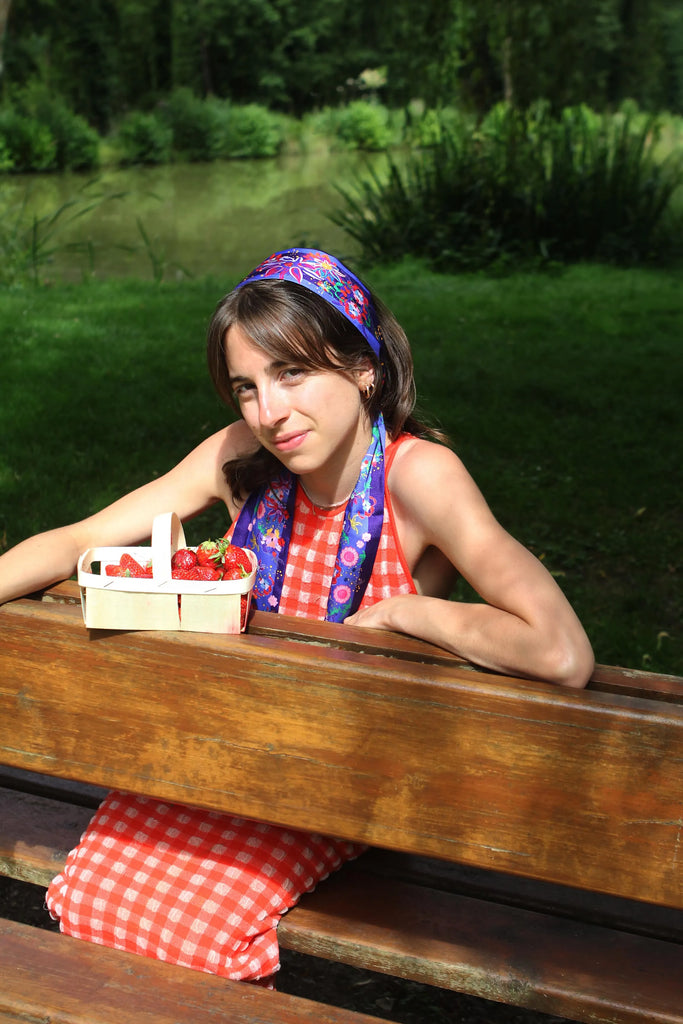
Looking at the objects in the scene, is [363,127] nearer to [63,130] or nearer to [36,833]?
[63,130]

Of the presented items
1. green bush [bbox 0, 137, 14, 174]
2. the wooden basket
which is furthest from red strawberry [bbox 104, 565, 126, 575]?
green bush [bbox 0, 137, 14, 174]

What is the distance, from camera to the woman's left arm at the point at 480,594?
1.51 metres

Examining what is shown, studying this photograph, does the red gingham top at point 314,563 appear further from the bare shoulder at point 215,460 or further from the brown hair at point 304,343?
the bare shoulder at point 215,460

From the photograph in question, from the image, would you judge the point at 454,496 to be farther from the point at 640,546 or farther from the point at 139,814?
the point at 640,546

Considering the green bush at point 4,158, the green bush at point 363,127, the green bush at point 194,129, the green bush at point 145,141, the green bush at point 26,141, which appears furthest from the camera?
the green bush at point 363,127

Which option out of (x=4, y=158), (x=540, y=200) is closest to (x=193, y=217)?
(x=540, y=200)

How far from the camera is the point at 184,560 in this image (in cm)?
165

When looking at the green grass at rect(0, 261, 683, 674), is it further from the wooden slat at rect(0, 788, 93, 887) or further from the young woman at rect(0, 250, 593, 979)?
the wooden slat at rect(0, 788, 93, 887)

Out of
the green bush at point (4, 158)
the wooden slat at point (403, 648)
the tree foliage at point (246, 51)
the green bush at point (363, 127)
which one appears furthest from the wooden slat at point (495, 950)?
the green bush at point (363, 127)

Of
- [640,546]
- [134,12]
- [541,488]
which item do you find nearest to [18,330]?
[541,488]

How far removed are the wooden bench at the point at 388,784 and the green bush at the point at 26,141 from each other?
2636 cm

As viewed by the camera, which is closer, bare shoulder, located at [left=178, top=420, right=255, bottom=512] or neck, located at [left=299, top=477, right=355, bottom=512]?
neck, located at [left=299, top=477, right=355, bottom=512]

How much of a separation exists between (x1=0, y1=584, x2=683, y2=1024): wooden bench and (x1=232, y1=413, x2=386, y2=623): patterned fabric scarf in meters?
0.36

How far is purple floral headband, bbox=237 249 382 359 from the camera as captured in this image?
1933 mm
